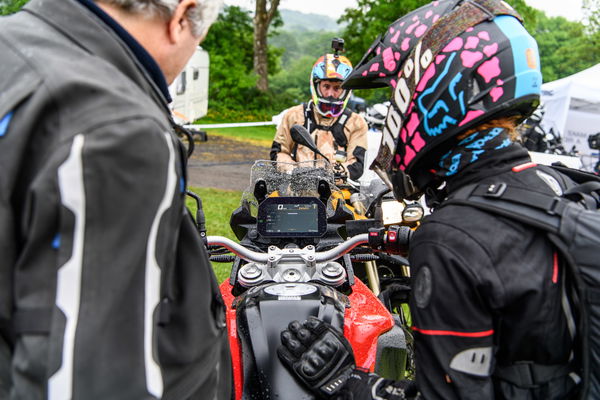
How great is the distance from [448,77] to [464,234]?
1.70ft

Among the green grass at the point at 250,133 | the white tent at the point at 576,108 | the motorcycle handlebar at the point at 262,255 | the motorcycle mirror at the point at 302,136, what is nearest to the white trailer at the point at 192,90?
the green grass at the point at 250,133

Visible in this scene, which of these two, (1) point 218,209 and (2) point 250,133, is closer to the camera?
(1) point 218,209

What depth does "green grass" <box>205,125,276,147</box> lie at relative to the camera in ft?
64.5

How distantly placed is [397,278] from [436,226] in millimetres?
2425

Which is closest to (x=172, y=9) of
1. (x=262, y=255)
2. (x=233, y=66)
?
(x=262, y=255)

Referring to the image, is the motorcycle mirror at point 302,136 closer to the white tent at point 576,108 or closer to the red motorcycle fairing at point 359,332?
the red motorcycle fairing at point 359,332

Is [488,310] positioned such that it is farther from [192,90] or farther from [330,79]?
[192,90]

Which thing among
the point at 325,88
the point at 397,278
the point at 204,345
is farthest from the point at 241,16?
the point at 204,345

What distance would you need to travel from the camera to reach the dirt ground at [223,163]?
11.1 m

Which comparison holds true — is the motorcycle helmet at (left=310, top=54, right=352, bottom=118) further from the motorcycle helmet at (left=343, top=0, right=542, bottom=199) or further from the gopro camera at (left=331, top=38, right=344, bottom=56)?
the motorcycle helmet at (left=343, top=0, right=542, bottom=199)

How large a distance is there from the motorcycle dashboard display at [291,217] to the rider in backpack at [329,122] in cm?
246

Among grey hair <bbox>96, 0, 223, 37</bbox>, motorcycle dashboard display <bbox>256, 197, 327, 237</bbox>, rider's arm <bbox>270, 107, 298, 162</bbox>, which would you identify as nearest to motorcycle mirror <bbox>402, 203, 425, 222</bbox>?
motorcycle dashboard display <bbox>256, 197, 327, 237</bbox>

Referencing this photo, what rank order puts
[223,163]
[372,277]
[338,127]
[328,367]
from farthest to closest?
[223,163]
[338,127]
[372,277]
[328,367]

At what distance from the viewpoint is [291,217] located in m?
2.86
